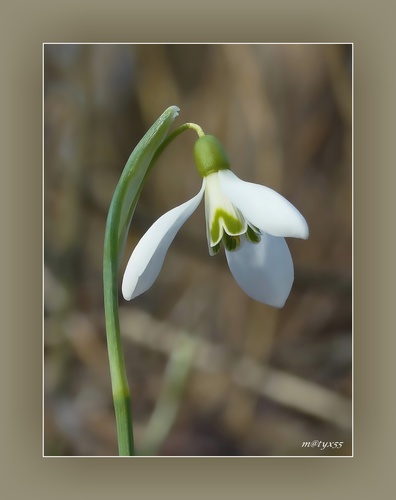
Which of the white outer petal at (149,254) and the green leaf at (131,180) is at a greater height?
the green leaf at (131,180)

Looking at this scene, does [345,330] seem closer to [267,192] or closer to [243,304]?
[243,304]

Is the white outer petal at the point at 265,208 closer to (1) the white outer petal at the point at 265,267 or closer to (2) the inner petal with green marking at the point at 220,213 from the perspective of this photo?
(2) the inner petal with green marking at the point at 220,213

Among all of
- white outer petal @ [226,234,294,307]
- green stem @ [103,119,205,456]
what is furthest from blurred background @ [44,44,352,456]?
green stem @ [103,119,205,456]

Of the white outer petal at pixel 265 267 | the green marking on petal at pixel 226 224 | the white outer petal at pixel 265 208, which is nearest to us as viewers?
the white outer petal at pixel 265 208
